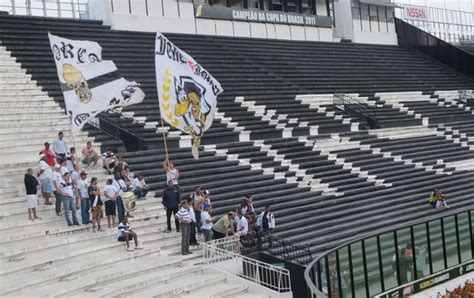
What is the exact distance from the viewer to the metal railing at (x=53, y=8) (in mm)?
28594

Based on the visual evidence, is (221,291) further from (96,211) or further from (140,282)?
(96,211)

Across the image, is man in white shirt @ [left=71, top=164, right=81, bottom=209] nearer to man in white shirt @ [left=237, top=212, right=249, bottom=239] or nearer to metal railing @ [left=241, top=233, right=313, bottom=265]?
man in white shirt @ [left=237, top=212, right=249, bottom=239]

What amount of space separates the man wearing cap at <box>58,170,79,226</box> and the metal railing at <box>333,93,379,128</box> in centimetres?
1930

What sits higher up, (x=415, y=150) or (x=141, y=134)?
(x=141, y=134)

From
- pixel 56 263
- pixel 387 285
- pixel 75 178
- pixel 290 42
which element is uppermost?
pixel 290 42

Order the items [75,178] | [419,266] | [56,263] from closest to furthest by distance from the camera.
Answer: [56,263], [419,266], [75,178]

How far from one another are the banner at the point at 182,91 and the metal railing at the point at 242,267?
2.53m

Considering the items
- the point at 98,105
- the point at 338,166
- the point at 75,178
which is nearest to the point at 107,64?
the point at 98,105

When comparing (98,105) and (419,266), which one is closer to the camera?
(419,266)

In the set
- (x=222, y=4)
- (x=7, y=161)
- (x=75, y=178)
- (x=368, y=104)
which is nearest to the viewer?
(x=75, y=178)

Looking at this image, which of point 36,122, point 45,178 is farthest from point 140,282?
point 36,122

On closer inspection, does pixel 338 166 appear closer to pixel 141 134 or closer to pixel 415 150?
pixel 415 150

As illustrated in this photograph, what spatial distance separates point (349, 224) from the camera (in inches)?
811

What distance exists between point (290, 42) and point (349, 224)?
20073 mm
